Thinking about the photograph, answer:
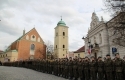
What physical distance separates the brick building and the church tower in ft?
22.2

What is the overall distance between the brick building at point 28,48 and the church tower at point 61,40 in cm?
677

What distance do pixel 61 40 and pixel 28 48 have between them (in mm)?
14865

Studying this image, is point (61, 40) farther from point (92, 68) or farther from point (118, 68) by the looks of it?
point (118, 68)

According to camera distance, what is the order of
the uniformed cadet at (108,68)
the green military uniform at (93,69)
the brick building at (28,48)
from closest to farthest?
the uniformed cadet at (108,68) < the green military uniform at (93,69) < the brick building at (28,48)

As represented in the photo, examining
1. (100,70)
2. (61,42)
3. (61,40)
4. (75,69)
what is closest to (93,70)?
(100,70)

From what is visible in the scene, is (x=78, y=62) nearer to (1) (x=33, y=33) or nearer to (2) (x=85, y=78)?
(2) (x=85, y=78)

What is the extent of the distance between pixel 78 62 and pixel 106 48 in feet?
52.6

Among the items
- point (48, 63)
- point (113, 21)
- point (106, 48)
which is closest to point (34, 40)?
point (106, 48)

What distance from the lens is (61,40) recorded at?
191 feet

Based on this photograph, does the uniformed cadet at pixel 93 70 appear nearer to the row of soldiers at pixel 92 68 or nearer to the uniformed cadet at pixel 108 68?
the row of soldiers at pixel 92 68

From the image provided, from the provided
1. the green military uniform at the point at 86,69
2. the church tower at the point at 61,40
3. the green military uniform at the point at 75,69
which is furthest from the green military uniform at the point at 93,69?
the church tower at the point at 61,40

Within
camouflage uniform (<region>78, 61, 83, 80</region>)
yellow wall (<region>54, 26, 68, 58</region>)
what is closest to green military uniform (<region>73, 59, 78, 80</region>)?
camouflage uniform (<region>78, 61, 83, 80</region>)

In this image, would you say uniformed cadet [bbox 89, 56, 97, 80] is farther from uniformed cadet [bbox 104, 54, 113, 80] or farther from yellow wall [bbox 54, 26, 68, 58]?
yellow wall [bbox 54, 26, 68, 58]

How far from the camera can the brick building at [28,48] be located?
47.2 metres
